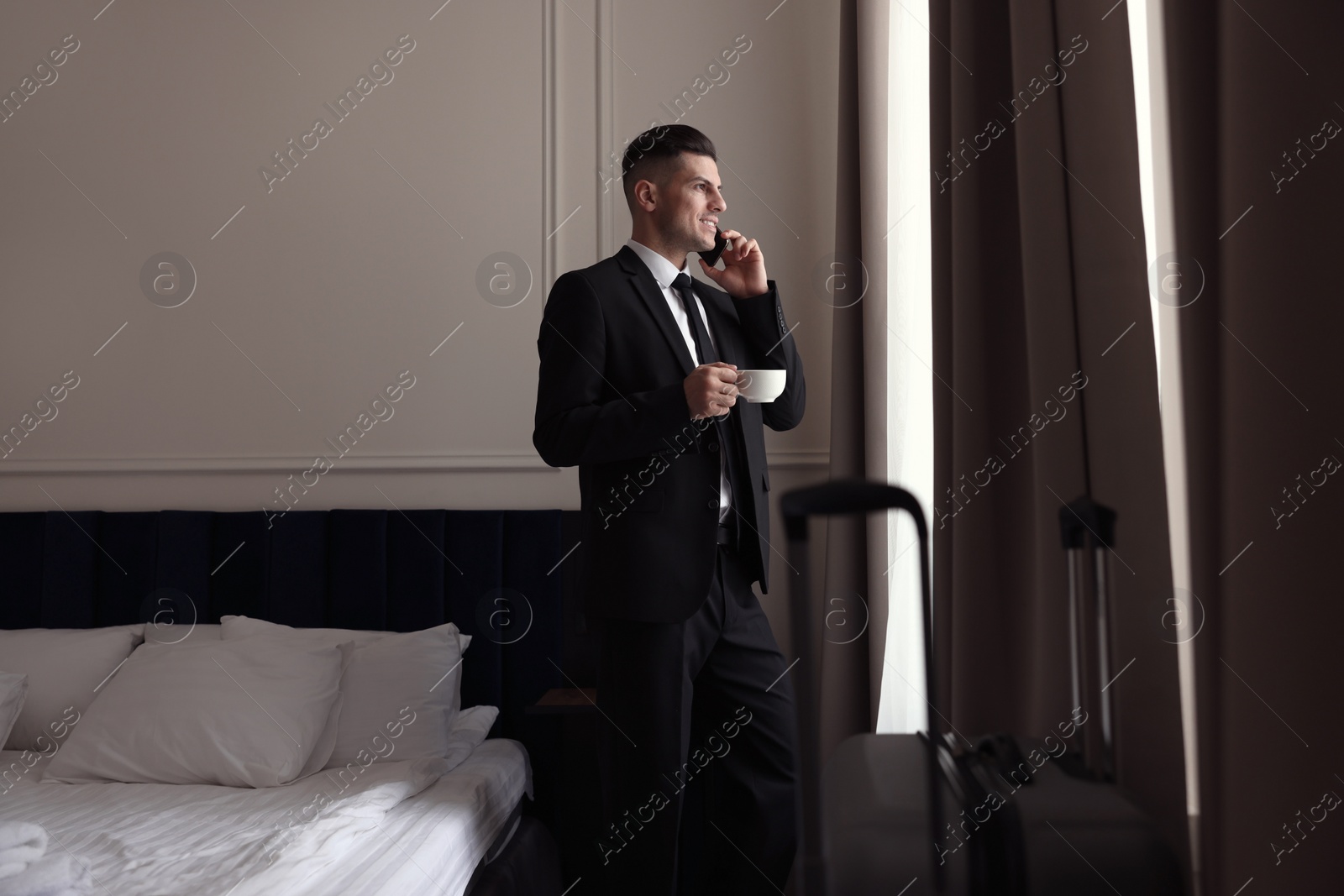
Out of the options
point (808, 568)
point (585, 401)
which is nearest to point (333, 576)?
point (585, 401)

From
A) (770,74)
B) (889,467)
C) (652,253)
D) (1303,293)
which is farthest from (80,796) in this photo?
(770,74)

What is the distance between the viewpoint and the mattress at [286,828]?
123 centimetres

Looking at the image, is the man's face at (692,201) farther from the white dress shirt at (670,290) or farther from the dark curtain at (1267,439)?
the dark curtain at (1267,439)

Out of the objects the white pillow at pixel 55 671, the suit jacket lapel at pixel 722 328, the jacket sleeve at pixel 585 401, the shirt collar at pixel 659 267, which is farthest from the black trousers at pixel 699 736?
the white pillow at pixel 55 671

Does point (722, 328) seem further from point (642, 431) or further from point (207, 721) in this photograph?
point (207, 721)

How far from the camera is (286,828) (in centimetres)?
141

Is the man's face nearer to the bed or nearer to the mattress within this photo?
the bed

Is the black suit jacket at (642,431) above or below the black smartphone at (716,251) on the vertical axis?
below

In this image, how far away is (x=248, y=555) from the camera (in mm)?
2311

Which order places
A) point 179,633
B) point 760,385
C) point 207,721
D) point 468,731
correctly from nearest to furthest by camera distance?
point 760,385 < point 207,721 < point 468,731 < point 179,633

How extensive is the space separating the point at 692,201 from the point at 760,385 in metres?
0.54

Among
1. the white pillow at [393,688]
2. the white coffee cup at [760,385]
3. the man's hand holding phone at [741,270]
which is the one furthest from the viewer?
the white pillow at [393,688]

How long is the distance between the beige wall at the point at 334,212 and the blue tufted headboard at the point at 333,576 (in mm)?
132

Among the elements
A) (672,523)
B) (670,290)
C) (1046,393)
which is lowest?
(1046,393)
